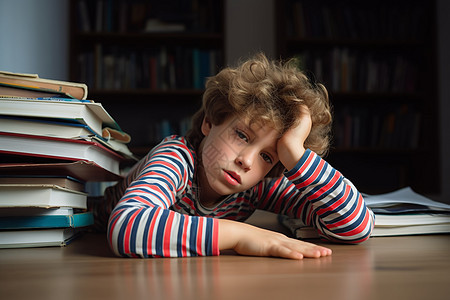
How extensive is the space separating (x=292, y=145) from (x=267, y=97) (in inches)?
4.3

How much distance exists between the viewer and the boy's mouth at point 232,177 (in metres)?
0.81

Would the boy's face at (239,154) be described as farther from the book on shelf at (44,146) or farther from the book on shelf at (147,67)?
the book on shelf at (147,67)

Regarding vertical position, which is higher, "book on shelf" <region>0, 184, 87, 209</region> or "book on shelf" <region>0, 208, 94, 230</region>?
"book on shelf" <region>0, 184, 87, 209</region>

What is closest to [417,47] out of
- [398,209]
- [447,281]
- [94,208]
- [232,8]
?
[232,8]

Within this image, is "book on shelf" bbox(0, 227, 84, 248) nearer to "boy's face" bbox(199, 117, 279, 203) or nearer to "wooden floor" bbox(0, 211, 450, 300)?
"wooden floor" bbox(0, 211, 450, 300)

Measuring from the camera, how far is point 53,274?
1.74 feet

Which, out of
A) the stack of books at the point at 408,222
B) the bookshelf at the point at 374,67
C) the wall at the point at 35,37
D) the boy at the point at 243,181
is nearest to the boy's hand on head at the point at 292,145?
the boy at the point at 243,181

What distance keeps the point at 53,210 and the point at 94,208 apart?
1.35 feet

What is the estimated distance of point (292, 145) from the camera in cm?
80

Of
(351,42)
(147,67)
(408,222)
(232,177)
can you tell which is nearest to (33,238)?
(232,177)

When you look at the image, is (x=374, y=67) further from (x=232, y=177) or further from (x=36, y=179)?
(x=36, y=179)

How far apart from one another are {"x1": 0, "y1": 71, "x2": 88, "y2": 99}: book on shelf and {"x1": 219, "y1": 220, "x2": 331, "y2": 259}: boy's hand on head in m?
0.41

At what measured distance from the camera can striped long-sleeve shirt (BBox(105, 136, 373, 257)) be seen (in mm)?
629

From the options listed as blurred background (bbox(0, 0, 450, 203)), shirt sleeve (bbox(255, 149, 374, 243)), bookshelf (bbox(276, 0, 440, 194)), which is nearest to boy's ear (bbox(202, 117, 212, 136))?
shirt sleeve (bbox(255, 149, 374, 243))
